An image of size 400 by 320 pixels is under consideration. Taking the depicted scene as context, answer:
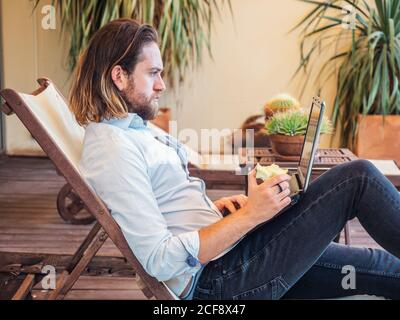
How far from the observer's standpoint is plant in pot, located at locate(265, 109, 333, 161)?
213cm

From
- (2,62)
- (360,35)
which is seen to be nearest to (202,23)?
(360,35)

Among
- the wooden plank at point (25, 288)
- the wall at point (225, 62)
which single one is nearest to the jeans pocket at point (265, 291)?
the wooden plank at point (25, 288)

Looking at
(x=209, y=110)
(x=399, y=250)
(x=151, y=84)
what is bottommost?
(x=209, y=110)

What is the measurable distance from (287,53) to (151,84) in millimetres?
3487

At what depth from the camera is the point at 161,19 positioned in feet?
12.9

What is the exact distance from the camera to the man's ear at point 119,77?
140cm

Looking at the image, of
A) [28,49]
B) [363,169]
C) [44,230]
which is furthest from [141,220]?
[28,49]

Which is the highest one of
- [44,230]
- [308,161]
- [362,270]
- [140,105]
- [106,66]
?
[106,66]

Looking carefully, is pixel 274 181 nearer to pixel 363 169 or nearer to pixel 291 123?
pixel 363 169

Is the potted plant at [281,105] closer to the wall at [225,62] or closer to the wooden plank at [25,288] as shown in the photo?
the wooden plank at [25,288]

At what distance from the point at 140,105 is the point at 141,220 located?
0.37 meters

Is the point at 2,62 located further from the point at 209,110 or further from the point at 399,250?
the point at 399,250
